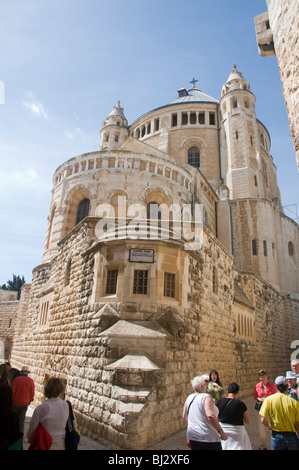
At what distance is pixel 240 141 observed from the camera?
92.2ft

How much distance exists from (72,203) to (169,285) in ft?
40.7

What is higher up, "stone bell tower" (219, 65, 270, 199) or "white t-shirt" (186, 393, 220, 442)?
"stone bell tower" (219, 65, 270, 199)

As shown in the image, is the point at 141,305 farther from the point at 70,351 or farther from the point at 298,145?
the point at 298,145

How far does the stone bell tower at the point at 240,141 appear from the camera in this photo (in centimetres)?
2669

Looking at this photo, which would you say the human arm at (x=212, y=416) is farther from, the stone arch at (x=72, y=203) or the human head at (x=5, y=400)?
the stone arch at (x=72, y=203)

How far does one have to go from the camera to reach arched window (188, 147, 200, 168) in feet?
104

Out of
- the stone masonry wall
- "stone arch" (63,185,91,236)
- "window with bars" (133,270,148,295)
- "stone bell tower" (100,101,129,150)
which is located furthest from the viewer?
"stone bell tower" (100,101,129,150)

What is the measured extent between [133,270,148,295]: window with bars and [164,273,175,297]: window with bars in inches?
22.2

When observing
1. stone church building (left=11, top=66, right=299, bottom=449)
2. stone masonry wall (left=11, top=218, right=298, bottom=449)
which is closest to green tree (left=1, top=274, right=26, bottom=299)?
stone church building (left=11, top=66, right=299, bottom=449)

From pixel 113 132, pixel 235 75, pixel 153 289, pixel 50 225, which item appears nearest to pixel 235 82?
pixel 235 75

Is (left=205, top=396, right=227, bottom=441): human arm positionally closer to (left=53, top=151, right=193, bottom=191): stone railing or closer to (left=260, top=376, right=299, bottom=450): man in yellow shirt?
(left=260, top=376, right=299, bottom=450): man in yellow shirt

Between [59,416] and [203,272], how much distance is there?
680 centimetres

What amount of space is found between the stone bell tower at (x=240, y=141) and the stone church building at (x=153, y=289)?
4.6 inches
